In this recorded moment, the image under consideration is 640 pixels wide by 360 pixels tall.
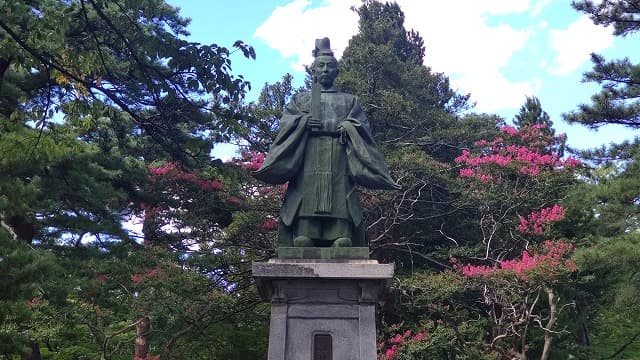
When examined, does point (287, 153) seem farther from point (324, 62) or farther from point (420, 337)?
point (420, 337)

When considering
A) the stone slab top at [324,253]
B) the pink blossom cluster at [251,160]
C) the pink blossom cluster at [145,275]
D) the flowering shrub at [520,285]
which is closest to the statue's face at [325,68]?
the stone slab top at [324,253]

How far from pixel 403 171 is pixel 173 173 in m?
6.04

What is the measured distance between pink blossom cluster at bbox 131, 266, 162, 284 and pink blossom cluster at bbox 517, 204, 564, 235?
8760 mm

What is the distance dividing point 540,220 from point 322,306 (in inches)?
386

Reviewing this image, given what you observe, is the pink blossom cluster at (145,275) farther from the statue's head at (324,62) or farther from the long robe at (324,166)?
the statue's head at (324,62)

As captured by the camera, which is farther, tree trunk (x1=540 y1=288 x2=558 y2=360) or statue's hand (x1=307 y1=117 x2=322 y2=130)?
tree trunk (x1=540 y1=288 x2=558 y2=360)

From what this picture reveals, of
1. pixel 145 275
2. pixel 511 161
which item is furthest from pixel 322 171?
pixel 511 161

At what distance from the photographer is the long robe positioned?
665 centimetres

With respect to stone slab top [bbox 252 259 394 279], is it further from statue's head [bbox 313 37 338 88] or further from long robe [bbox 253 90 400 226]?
statue's head [bbox 313 37 338 88]

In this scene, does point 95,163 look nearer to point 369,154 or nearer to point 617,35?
point 369,154

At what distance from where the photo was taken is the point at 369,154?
22.0ft

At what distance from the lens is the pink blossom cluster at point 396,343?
13.1 m

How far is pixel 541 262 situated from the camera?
12914 mm

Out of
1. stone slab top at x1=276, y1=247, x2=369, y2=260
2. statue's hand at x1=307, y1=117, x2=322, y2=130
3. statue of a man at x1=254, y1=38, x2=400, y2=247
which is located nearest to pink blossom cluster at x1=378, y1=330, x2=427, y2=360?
statue of a man at x1=254, y1=38, x2=400, y2=247
